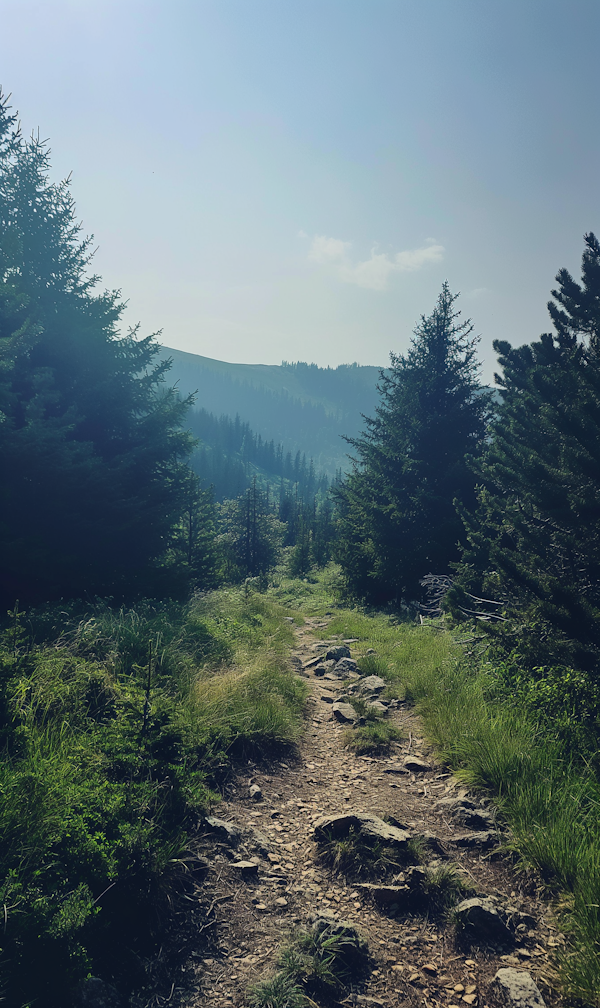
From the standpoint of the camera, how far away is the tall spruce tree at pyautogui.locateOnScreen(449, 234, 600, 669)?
5.66m

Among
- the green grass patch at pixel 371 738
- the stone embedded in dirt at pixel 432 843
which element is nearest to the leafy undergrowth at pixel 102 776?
the green grass patch at pixel 371 738

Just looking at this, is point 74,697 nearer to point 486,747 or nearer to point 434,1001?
point 434,1001

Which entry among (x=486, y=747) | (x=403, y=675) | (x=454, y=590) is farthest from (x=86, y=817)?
(x=454, y=590)

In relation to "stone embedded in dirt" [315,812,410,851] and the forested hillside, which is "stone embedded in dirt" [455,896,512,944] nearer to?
the forested hillside

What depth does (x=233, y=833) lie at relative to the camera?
370 centimetres

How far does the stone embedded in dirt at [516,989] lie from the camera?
2.38 m

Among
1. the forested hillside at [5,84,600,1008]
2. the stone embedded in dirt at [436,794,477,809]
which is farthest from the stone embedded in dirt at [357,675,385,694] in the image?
the stone embedded in dirt at [436,794,477,809]

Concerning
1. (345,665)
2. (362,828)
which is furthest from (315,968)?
(345,665)

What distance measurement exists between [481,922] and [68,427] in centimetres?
905

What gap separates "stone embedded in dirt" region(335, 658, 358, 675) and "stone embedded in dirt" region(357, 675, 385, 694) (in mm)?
706

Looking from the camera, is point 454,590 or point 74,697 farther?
point 454,590

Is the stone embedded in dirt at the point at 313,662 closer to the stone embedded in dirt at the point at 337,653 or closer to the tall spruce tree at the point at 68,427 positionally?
the stone embedded in dirt at the point at 337,653

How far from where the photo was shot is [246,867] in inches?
134

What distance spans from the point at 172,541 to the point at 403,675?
292 inches
